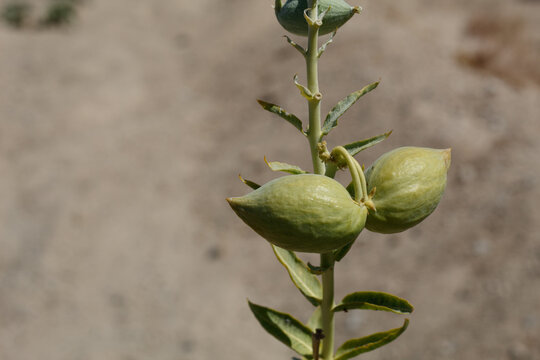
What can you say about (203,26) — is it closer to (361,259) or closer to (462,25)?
(462,25)

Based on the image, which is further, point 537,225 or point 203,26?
point 203,26

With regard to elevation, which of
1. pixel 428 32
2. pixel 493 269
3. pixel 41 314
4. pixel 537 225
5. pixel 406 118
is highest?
pixel 428 32

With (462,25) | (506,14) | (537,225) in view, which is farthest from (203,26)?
(537,225)

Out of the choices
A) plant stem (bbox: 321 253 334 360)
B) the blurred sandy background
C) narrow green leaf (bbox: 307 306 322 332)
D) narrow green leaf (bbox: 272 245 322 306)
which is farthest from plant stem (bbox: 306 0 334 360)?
the blurred sandy background

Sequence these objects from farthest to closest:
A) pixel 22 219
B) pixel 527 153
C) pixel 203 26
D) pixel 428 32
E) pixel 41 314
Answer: pixel 203 26, pixel 428 32, pixel 22 219, pixel 527 153, pixel 41 314

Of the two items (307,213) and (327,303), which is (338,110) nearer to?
(307,213)

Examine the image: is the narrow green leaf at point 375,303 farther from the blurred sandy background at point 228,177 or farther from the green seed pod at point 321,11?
the blurred sandy background at point 228,177

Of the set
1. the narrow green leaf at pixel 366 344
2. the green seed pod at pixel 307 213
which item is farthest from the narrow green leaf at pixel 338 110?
the narrow green leaf at pixel 366 344
